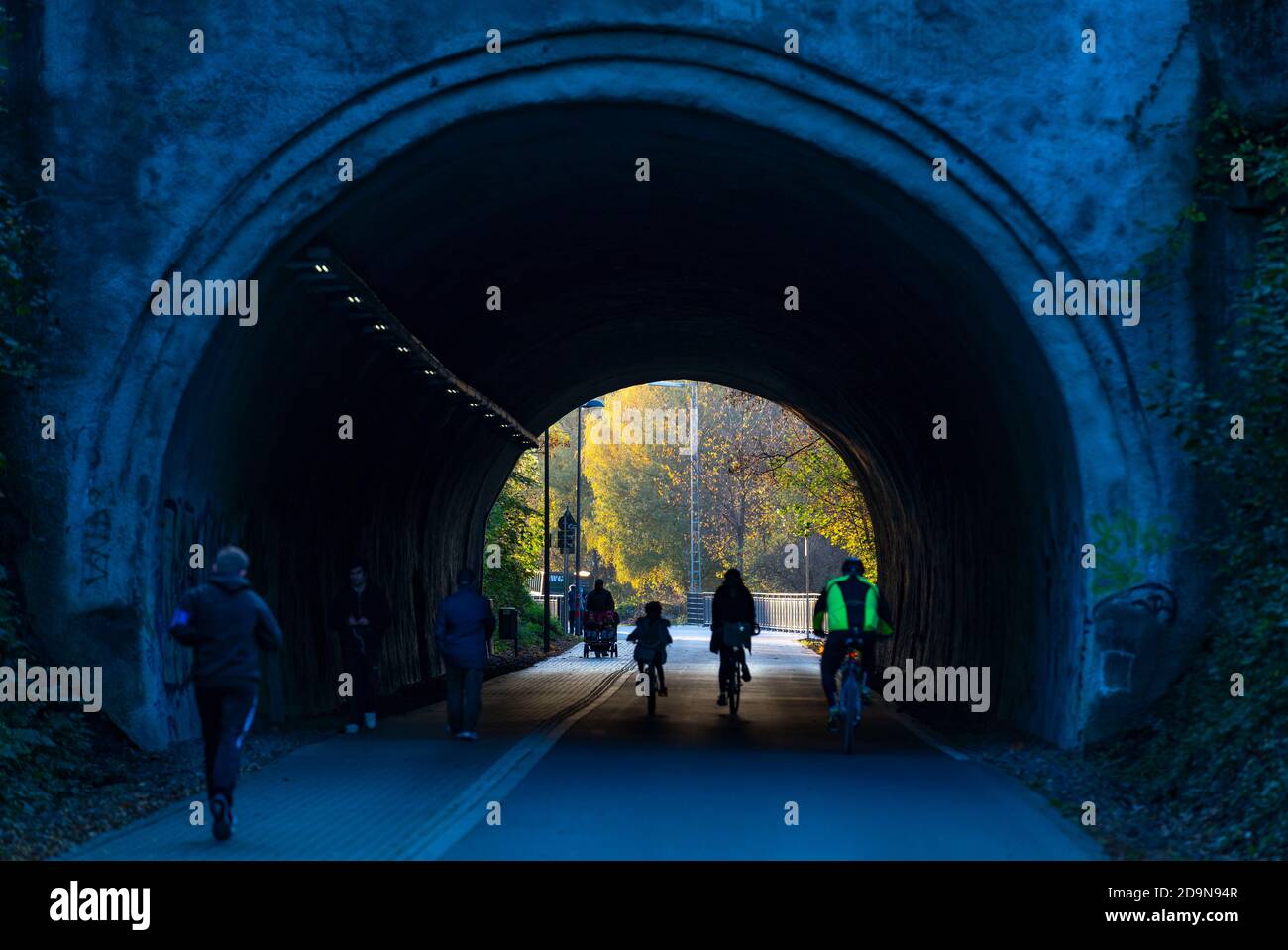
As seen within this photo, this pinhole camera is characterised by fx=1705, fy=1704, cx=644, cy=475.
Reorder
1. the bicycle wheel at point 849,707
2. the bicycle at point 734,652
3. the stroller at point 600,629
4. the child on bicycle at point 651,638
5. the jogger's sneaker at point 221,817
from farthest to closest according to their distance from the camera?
1. the stroller at point 600,629
2. the child on bicycle at point 651,638
3. the bicycle at point 734,652
4. the bicycle wheel at point 849,707
5. the jogger's sneaker at point 221,817

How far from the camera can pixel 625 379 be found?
32062mm

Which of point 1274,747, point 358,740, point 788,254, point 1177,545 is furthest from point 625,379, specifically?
point 1274,747

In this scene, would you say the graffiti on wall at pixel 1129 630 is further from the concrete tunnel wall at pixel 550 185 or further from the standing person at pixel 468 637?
the standing person at pixel 468 637

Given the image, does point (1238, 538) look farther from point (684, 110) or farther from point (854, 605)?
point (684, 110)

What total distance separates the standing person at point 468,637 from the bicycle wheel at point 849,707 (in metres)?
3.42

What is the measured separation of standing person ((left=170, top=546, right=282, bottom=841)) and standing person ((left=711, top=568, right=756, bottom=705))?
1067 centimetres

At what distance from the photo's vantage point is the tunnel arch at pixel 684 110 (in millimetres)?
13875

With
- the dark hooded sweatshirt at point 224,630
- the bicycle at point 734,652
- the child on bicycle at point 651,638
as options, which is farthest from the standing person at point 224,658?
the child on bicycle at point 651,638

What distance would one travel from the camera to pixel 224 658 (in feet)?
33.0

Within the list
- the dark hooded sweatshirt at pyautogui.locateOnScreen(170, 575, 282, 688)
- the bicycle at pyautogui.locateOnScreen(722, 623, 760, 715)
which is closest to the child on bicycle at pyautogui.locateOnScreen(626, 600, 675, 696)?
the bicycle at pyautogui.locateOnScreen(722, 623, 760, 715)

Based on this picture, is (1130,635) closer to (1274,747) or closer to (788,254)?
(1274,747)

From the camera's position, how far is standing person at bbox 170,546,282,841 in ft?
32.3

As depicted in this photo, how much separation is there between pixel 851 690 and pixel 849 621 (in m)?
0.73

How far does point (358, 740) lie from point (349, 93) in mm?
6096
